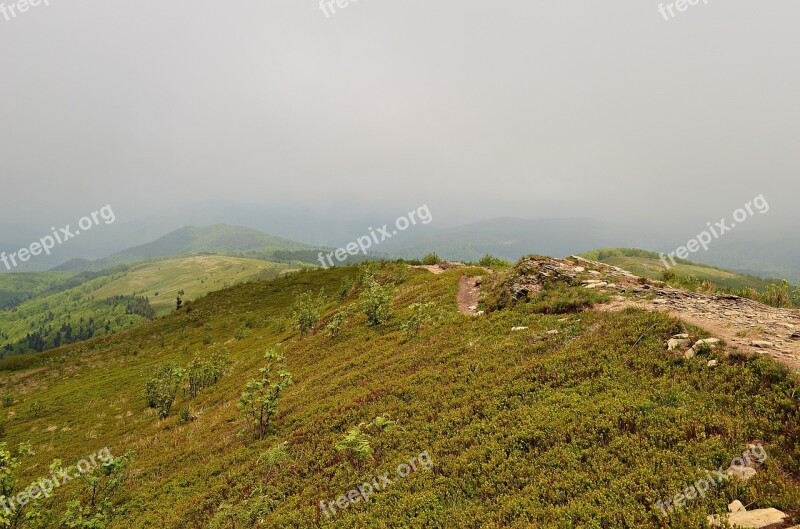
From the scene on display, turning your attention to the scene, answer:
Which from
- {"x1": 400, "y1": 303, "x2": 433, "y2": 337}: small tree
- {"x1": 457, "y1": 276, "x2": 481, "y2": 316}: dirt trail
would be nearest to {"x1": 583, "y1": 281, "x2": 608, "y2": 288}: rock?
{"x1": 457, "y1": 276, "x2": 481, "y2": 316}: dirt trail

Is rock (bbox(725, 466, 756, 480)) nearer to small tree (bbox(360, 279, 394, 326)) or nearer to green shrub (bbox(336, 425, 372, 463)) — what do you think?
green shrub (bbox(336, 425, 372, 463))

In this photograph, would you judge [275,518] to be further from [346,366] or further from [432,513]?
[346,366]

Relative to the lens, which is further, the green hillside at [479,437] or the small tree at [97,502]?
the small tree at [97,502]

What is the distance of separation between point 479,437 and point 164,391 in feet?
102

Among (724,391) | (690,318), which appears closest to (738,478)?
(724,391)

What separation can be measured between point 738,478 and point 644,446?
1795 mm

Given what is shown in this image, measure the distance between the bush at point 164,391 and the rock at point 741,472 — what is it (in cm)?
3603

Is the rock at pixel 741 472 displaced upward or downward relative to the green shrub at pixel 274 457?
downward

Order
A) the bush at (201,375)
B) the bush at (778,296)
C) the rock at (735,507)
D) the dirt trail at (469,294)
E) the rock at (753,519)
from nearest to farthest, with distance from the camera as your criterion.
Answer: the rock at (753,519)
the rock at (735,507)
the bush at (778,296)
the dirt trail at (469,294)
the bush at (201,375)

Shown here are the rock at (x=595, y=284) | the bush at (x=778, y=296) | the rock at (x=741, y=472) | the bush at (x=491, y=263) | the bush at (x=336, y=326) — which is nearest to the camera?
the rock at (x=741, y=472)

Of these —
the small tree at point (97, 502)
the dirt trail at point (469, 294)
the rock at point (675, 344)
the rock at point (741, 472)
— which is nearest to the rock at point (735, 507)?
the rock at point (741, 472)

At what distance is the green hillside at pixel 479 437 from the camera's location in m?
8.18

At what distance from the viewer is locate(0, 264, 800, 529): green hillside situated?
818 centimetres

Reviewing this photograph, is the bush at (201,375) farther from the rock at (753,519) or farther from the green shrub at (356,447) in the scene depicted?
the rock at (753,519)
